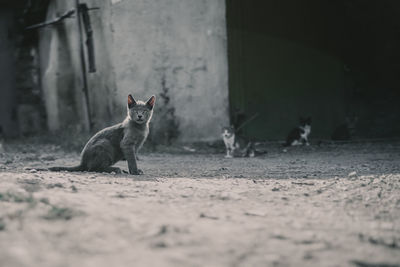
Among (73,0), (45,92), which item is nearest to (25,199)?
(73,0)

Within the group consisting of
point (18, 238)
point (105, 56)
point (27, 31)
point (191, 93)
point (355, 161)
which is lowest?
point (355, 161)

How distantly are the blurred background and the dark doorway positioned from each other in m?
0.02

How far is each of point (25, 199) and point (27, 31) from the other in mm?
10370

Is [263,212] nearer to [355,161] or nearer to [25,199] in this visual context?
[25,199]

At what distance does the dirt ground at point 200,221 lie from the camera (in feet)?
6.33

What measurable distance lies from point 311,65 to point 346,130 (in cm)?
179

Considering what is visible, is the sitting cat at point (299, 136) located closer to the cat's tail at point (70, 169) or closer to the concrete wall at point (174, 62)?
the concrete wall at point (174, 62)

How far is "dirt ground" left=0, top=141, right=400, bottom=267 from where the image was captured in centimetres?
193

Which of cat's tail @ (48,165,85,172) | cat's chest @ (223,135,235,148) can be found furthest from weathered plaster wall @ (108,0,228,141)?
cat's tail @ (48,165,85,172)

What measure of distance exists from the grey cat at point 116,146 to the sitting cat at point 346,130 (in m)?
5.84

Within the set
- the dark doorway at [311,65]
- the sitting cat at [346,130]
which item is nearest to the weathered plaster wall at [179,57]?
the dark doorway at [311,65]

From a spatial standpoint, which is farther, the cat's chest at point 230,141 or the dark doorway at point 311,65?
the dark doorway at point 311,65

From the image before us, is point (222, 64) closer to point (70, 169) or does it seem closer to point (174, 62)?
point (174, 62)

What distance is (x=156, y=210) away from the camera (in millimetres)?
2760
